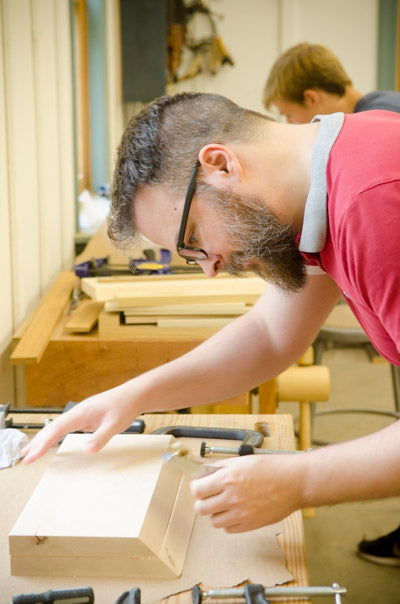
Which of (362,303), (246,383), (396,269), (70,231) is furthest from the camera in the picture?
(70,231)

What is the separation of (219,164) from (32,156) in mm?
1487

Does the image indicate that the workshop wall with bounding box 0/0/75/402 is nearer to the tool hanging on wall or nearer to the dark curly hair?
the dark curly hair

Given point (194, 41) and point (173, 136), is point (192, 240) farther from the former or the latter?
point (194, 41)

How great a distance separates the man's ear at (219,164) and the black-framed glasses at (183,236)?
0.05 ft

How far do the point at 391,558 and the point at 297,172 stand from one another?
182 cm

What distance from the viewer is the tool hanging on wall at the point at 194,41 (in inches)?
229

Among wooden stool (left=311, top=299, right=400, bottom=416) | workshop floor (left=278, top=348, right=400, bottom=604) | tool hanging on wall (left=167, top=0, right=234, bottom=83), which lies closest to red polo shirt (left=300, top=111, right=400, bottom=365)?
workshop floor (left=278, top=348, right=400, bottom=604)

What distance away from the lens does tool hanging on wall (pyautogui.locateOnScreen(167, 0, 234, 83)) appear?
5824 millimetres

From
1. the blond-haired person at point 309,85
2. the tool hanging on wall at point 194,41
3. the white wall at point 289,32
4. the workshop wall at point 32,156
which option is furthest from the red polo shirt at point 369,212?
the white wall at point 289,32

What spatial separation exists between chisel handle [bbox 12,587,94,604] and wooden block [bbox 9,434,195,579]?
10 cm

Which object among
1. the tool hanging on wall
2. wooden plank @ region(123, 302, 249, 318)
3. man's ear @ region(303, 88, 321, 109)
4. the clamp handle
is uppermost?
the tool hanging on wall

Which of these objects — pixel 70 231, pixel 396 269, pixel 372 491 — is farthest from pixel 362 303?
pixel 70 231

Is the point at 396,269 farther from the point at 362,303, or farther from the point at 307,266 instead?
the point at 307,266

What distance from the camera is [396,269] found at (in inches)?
33.9
